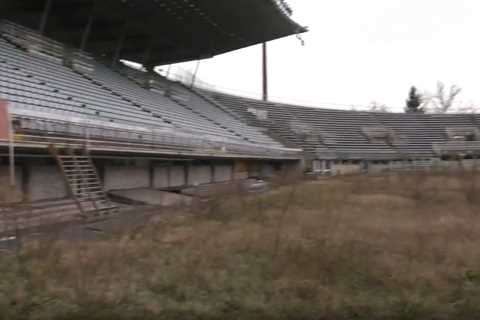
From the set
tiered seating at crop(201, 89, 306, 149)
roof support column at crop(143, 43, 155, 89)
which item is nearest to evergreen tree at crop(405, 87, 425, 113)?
tiered seating at crop(201, 89, 306, 149)

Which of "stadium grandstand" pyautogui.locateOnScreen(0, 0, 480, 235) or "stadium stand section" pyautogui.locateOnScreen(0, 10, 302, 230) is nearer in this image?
"stadium stand section" pyautogui.locateOnScreen(0, 10, 302, 230)

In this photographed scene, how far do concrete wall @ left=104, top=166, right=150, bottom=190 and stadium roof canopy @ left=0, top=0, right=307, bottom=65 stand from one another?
12180 millimetres

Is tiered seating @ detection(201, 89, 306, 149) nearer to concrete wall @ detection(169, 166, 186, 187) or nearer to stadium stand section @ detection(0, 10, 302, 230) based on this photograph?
stadium stand section @ detection(0, 10, 302, 230)

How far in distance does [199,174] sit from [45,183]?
13.8 meters

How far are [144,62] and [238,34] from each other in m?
8.61

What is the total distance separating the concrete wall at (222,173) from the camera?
3109cm

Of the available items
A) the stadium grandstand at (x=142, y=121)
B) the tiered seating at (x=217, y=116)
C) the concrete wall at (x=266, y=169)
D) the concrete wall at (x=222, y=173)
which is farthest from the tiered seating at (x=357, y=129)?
the concrete wall at (x=222, y=173)

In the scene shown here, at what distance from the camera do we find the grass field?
15.3 feet

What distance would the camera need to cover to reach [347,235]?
286 inches

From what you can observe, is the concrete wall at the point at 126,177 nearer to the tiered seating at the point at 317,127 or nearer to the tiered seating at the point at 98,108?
the tiered seating at the point at 98,108

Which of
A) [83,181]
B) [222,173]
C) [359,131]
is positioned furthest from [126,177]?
[359,131]

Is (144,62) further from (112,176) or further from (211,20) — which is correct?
(112,176)

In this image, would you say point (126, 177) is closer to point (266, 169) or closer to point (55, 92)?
point (55, 92)

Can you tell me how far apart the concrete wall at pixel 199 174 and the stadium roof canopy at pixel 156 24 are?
10.5 m
